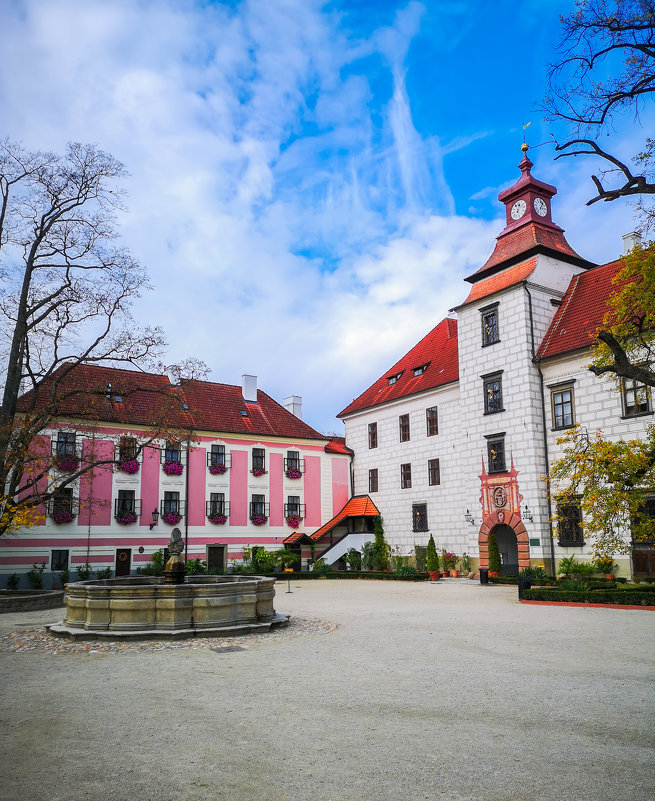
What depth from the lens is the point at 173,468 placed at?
3356 centimetres

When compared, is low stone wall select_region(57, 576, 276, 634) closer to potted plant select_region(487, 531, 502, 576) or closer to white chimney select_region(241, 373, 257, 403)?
potted plant select_region(487, 531, 502, 576)

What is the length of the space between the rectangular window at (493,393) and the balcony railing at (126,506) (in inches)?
683

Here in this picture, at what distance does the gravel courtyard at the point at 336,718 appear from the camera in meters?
4.79

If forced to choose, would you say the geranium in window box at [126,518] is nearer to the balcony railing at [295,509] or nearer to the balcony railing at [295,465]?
the balcony railing at [295,509]

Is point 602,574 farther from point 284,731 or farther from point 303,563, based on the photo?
point 284,731

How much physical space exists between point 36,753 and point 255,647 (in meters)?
5.83

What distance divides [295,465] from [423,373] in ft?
30.3

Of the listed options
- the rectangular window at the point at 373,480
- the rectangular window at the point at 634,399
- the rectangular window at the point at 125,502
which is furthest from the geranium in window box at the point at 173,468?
the rectangular window at the point at 634,399

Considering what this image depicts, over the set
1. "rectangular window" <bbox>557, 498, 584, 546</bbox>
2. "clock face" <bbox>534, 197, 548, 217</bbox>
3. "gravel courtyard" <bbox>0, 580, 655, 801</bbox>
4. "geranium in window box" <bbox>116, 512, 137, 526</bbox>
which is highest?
"clock face" <bbox>534, 197, 548, 217</bbox>

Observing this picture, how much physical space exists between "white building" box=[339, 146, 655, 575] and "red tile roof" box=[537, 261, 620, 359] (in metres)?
0.06

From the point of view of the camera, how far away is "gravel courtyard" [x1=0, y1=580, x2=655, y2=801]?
479 cm

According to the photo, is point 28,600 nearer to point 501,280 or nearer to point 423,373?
point 501,280

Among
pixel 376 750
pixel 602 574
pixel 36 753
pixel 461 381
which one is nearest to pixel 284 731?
pixel 376 750

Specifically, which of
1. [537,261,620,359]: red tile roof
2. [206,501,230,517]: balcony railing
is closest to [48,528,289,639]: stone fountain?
[537,261,620,359]: red tile roof
